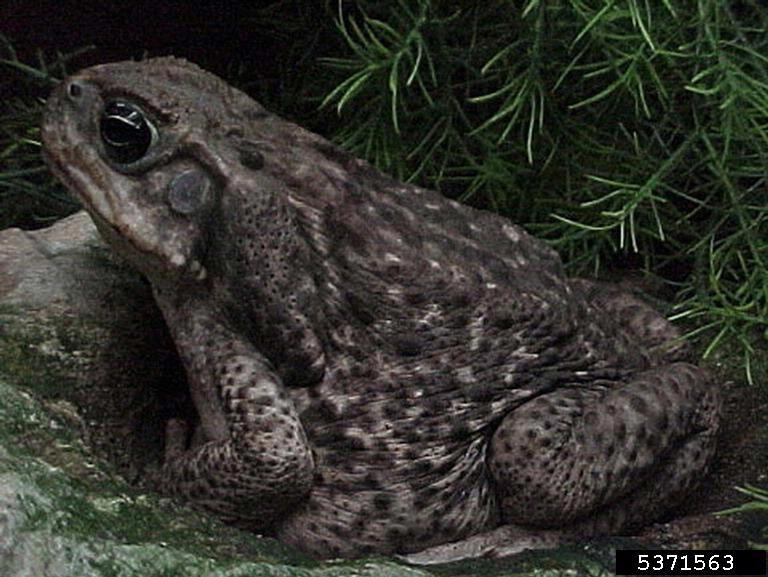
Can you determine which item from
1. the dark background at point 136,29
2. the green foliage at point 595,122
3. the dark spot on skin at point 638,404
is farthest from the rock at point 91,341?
the dark background at point 136,29

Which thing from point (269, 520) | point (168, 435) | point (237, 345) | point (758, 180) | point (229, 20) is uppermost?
point (229, 20)

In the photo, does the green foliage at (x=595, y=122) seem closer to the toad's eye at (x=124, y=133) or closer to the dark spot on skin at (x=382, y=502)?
the toad's eye at (x=124, y=133)

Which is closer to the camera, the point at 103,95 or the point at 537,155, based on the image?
the point at 103,95

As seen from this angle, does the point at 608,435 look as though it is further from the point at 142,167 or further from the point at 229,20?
the point at 229,20

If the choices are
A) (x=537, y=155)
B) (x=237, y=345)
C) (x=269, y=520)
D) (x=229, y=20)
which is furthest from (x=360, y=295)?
(x=229, y=20)

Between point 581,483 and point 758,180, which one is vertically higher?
point 758,180

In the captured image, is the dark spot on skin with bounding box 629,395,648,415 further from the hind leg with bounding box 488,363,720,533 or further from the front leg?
the front leg

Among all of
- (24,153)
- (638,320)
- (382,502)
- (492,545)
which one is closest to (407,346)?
(382,502)

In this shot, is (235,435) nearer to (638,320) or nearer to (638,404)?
(638,404)
